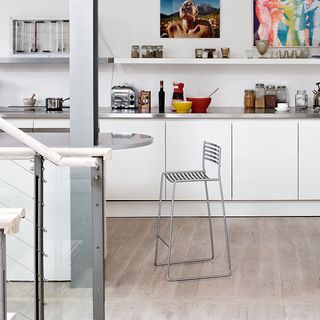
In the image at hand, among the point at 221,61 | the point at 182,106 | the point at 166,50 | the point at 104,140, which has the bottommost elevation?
the point at 104,140

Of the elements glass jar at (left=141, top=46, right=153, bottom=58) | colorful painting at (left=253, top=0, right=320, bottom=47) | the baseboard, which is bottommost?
the baseboard

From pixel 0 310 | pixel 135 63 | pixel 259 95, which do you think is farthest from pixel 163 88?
pixel 0 310

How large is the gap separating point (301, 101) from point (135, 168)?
163 cm

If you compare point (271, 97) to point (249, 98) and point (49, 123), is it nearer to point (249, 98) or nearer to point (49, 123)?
point (249, 98)

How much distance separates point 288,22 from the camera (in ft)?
25.5

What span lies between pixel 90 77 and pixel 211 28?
10.6 ft

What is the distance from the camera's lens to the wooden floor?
15.4 ft

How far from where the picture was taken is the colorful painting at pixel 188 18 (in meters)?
7.82

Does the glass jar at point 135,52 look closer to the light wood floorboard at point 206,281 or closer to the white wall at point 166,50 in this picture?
the white wall at point 166,50

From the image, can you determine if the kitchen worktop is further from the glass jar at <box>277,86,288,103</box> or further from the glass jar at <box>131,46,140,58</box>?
the glass jar at <box>131,46,140,58</box>

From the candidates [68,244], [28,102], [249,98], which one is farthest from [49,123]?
[68,244]

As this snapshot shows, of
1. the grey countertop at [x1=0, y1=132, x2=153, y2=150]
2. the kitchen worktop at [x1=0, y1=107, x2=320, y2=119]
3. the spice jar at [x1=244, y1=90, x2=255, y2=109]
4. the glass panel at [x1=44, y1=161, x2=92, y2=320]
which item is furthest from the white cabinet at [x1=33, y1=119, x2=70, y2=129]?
the glass panel at [x1=44, y1=161, x2=92, y2=320]

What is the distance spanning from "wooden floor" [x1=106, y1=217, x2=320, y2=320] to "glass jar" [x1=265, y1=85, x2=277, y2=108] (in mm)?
1118

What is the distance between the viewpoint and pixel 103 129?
23.9ft
